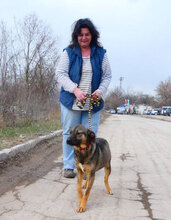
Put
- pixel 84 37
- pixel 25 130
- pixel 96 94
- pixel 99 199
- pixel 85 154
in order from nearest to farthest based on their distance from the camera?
pixel 85 154 → pixel 99 199 → pixel 96 94 → pixel 84 37 → pixel 25 130

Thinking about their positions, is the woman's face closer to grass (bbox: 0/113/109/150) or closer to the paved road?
the paved road

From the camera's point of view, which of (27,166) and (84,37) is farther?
(27,166)

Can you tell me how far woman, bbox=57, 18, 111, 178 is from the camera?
4113 mm

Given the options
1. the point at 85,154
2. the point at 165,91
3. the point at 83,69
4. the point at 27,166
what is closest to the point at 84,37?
the point at 83,69

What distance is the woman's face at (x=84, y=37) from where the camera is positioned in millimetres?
4109

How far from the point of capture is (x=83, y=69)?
4152 millimetres

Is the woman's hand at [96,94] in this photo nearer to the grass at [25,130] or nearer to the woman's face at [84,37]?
the woman's face at [84,37]

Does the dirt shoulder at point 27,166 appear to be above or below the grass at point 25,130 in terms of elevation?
below

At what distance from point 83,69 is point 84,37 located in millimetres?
506

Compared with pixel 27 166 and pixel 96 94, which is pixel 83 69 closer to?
pixel 96 94

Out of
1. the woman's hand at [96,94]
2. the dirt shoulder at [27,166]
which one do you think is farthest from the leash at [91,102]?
the dirt shoulder at [27,166]

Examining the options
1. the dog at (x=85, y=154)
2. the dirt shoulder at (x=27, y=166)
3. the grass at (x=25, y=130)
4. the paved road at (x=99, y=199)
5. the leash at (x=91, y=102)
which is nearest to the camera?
the paved road at (x=99, y=199)

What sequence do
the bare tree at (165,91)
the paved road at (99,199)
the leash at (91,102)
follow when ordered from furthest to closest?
the bare tree at (165,91)
the leash at (91,102)
the paved road at (99,199)

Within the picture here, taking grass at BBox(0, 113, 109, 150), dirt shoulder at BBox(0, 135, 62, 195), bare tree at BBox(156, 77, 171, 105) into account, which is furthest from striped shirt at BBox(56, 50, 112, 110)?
bare tree at BBox(156, 77, 171, 105)
